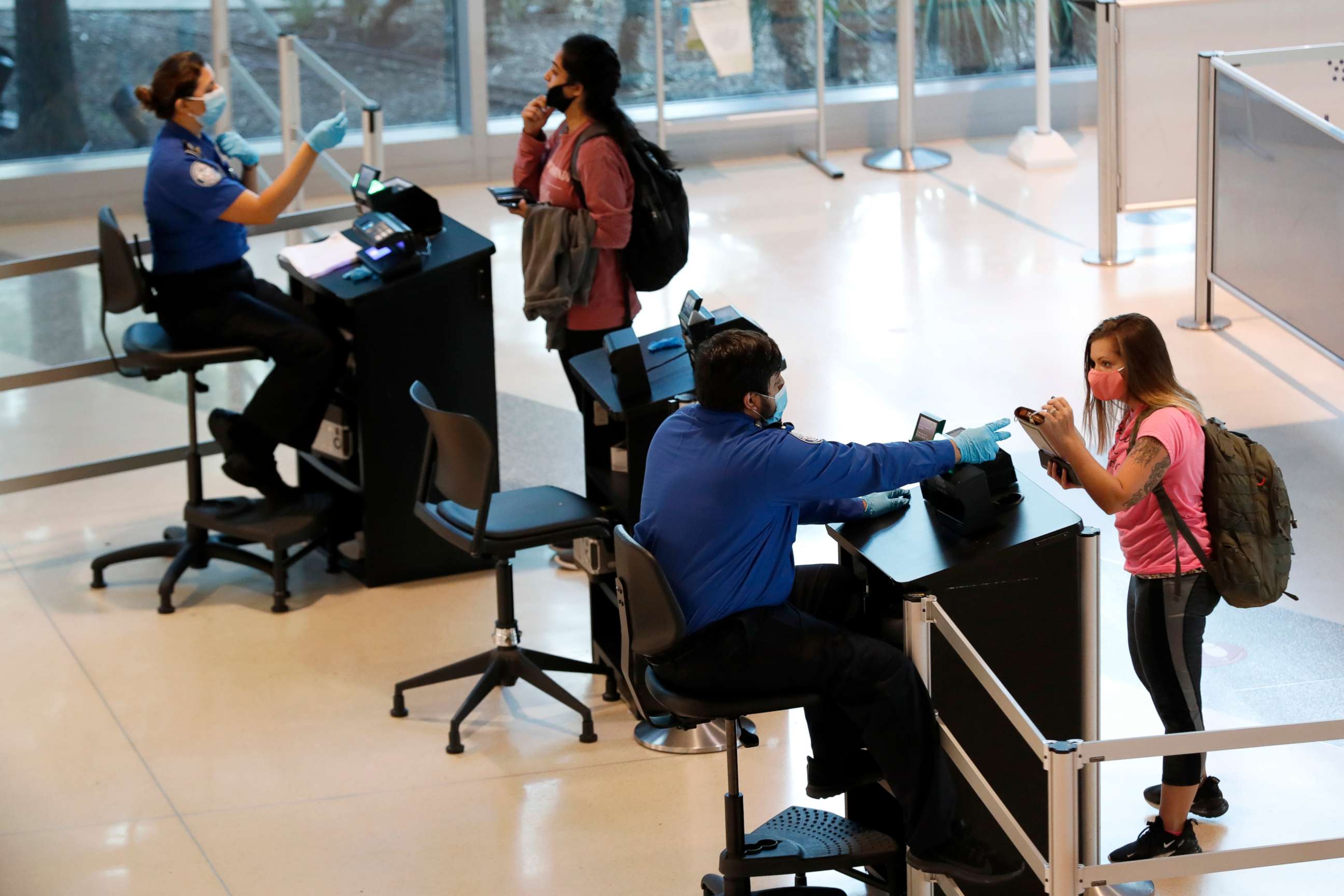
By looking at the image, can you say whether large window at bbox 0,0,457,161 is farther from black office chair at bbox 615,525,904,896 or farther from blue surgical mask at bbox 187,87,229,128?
black office chair at bbox 615,525,904,896

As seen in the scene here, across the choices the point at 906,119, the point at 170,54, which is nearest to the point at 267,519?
the point at 170,54

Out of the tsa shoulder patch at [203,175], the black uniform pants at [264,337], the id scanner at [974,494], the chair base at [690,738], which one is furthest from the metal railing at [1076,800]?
the tsa shoulder patch at [203,175]

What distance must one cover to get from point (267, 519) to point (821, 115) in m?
5.45

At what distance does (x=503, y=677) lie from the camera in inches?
182

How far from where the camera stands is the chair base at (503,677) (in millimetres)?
4523

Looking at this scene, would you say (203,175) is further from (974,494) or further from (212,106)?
(974,494)

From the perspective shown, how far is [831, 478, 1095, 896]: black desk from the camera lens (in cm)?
330

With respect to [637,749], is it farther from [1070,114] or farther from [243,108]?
[1070,114]

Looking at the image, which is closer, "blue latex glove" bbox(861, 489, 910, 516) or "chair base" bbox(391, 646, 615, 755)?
"blue latex glove" bbox(861, 489, 910, 516)

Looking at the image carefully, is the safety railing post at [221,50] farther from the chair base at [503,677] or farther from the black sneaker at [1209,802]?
the black sneaker at [1209,802]

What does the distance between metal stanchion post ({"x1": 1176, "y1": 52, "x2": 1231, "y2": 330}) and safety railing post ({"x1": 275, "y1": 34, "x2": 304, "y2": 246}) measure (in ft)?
12.2

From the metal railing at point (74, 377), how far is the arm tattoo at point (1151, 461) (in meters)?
3.27

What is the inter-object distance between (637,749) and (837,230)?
4984 mm

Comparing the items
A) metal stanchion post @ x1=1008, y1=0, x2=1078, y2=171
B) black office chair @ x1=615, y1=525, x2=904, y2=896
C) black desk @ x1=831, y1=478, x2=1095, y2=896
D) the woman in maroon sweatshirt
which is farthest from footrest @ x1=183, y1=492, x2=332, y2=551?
metal stanchion post @ x1=1008, y1=0, x2=1078, y2=171
